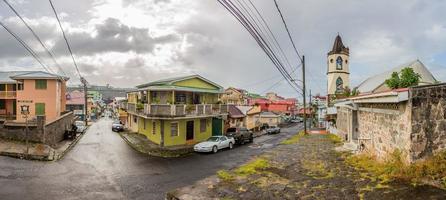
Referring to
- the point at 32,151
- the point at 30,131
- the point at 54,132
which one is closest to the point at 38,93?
the point at 54,132

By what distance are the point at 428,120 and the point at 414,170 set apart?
1410 millimetres

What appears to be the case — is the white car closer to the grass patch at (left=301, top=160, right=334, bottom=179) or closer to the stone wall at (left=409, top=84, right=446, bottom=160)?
the grass patch at (left=301, top=160, right=334, bottom=179)

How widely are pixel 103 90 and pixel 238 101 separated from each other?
362 ft

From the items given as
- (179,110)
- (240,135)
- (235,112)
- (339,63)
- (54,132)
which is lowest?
(240,135)

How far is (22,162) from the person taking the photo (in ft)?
61.2

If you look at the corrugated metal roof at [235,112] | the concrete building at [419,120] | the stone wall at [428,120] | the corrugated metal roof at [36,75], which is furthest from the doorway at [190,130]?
the stone wall at [428,120]

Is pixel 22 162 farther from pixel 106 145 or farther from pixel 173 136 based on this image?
pixel 173 136

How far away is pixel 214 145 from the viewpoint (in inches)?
1050

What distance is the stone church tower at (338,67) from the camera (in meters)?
48.3

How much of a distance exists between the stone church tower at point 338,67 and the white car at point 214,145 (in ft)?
84.0

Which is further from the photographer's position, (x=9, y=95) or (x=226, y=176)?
(x=9, y=95)

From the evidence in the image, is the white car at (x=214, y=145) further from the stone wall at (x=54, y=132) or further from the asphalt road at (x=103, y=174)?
the stone wall at (x=54, y=132)

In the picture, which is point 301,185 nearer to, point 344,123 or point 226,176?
point 226,176

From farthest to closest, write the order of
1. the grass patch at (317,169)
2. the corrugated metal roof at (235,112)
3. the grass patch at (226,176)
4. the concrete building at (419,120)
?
the corrugated metal roof at (235,112) < the grass patch at (226,176) < the grass patch at (317,169) < the concrete building at (419,120)
